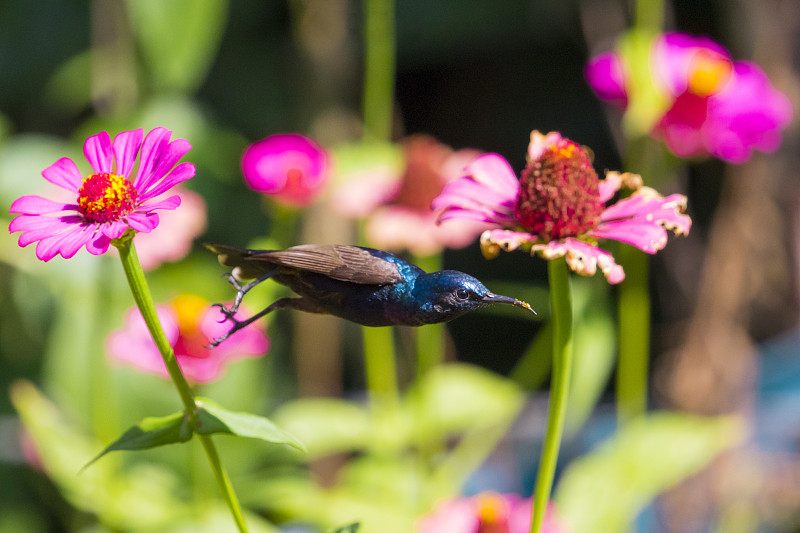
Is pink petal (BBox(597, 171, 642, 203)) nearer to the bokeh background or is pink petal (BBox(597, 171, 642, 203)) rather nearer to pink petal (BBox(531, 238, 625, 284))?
pink petal (BBox(531, 238, 625, 284))

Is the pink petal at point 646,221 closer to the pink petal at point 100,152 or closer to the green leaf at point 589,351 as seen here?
the pink petal at point 100,152

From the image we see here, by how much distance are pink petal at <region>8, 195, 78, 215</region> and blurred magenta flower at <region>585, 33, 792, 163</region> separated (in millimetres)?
598

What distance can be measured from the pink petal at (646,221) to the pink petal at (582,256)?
0.01 metres

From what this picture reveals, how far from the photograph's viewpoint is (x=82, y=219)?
35 cm

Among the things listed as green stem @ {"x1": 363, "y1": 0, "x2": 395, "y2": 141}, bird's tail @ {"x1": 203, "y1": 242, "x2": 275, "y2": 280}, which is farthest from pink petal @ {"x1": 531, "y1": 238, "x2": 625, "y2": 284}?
green stem @ {"x1": 363, "y1": 0, "x2": 395, "y2": 141}

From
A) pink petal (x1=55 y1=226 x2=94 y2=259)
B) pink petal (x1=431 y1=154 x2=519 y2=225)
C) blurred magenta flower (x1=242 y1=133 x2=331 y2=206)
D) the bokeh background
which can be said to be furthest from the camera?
the bokeh background

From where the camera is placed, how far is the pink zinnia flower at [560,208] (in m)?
0.38

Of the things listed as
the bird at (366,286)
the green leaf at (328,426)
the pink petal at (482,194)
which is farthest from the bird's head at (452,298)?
the green leaf at (328,426)

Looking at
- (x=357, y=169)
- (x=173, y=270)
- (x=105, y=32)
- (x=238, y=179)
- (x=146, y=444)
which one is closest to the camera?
(x=146, y=444)

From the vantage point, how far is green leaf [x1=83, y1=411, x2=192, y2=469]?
Result: 35 cm

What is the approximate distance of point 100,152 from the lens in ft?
1.20

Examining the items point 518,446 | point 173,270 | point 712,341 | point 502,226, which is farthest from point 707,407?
point 502,226

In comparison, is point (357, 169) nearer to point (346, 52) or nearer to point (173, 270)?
point (173, 270)

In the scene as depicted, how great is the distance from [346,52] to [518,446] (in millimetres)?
699
